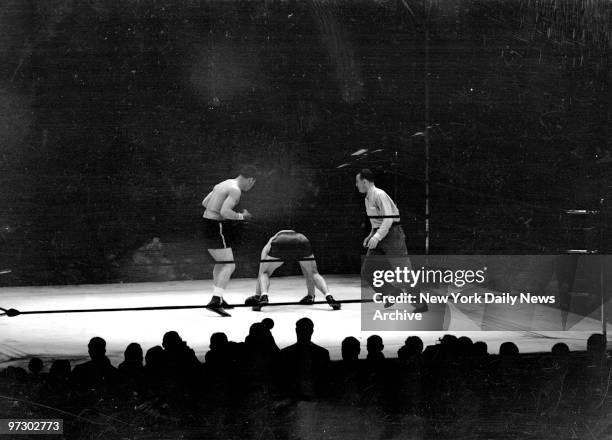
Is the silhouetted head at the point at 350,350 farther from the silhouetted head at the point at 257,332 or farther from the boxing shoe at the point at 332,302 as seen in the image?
the silhouetted head at the point at 257,332

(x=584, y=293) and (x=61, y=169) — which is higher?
(x=61, y=169)

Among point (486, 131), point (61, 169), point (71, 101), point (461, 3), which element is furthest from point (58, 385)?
point (461, 3)

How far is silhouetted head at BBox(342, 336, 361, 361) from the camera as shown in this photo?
3840 millimetres

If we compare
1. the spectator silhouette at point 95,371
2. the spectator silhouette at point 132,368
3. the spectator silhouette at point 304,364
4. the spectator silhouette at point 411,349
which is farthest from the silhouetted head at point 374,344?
the spectator silhouette at point 95,371

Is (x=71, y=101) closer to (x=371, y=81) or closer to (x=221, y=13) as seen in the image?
(x=221, y=13)

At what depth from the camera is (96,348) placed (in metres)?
3.79

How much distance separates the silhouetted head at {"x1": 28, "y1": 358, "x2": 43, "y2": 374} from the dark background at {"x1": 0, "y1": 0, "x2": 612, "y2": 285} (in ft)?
→ 1.28

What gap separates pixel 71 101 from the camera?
3791 mm

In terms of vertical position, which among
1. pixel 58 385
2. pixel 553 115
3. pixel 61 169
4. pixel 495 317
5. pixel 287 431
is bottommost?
pixel 287 431

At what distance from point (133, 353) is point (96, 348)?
0.57 ft

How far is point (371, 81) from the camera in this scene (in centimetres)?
388

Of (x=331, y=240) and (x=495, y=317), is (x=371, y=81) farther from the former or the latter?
(x=495, y=317)

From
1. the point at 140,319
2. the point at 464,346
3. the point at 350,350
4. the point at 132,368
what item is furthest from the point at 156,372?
the point at 464,346

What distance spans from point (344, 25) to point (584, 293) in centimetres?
178
